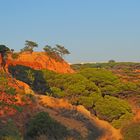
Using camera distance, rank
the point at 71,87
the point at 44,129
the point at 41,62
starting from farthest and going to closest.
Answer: the point at 41,62, the point at 71,87, the point at 44,129

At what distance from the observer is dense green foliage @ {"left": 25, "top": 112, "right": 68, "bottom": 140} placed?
849 inches

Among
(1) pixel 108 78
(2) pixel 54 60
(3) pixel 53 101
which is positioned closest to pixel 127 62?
(2) pixel 54 60

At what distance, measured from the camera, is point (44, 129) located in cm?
2167

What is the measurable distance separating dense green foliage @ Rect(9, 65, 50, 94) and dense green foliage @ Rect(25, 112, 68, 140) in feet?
61.3

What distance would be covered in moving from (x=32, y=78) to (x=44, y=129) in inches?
827

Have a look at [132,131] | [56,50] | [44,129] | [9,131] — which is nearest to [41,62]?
[56,50]

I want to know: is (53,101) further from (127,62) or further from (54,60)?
(127,62)

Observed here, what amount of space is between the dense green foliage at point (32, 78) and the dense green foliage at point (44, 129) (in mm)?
18694

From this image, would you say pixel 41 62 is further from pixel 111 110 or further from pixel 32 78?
pixel 111 110

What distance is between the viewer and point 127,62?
149500 millimetres

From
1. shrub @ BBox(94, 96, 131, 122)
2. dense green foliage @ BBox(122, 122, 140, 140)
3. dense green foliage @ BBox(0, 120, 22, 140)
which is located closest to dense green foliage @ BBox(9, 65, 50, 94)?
shrub @ BBox(94, 96, 131, 122)

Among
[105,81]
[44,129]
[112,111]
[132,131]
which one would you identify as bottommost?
[112,111]

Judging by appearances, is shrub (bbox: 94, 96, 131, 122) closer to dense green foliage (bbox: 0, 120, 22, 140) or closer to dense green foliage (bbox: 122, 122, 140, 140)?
dense green foliage (bbox: 122, 122, 140, 140)

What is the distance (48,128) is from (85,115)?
8858 millimetres
